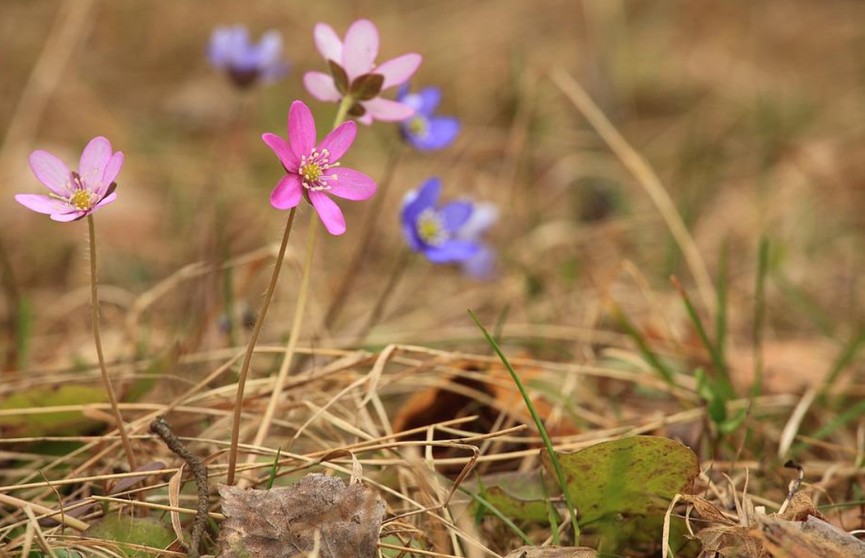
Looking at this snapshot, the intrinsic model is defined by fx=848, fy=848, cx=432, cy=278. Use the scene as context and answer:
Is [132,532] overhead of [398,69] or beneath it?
beneath

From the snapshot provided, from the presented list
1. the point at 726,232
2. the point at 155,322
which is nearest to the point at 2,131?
the point at 155,322

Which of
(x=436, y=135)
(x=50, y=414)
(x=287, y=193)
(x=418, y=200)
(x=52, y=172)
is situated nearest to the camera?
(x=287, y=193)

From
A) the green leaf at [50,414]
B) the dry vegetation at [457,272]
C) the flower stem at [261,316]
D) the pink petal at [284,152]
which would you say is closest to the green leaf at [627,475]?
the dry vegetation at [457,272]

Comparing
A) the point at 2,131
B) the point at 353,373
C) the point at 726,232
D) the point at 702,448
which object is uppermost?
the point at 2,131

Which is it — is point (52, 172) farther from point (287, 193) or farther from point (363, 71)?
point (363, 71)

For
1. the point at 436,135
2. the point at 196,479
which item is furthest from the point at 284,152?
the point at 436,135

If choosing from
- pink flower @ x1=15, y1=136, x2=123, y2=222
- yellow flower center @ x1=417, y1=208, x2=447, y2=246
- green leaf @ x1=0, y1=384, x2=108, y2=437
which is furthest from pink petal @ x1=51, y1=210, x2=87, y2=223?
yellow flower center @ x1=417, y1=208, x2=447, y2=246

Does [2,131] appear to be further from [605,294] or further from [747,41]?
[747,41]
